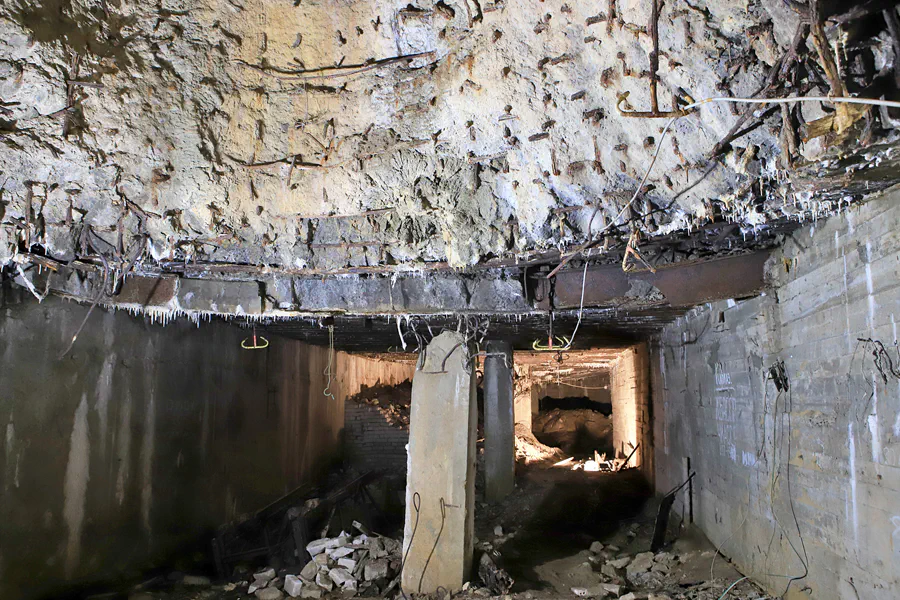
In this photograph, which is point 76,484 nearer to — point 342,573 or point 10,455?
point 10,455

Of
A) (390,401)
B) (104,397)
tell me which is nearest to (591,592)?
(104,397)

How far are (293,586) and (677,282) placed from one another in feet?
15.9

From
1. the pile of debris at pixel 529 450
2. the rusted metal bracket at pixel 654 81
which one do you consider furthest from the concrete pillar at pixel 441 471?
the pile of debris at pixel 529 450

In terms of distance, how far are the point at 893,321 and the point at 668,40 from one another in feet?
6.40

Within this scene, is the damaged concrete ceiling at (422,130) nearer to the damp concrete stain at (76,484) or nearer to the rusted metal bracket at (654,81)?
the rusted metal bracket at (654,81)

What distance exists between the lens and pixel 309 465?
10383 mm

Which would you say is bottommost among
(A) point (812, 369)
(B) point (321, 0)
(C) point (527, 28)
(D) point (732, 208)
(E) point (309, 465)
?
(E) point (309, 465)

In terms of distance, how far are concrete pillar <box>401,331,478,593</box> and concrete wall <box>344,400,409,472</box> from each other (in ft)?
20.0

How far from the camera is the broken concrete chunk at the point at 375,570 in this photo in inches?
237

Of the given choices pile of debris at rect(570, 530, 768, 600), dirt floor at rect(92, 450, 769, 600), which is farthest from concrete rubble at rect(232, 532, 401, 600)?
pile of debris at rect(570, 530, 768, 600)

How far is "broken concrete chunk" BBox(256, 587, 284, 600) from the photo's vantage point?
5.85 m

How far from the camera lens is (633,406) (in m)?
11.0

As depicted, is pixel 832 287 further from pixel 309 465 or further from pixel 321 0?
A: pixel 309 465

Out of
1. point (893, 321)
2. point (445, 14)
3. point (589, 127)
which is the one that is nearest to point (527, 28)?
point (445, 14)
